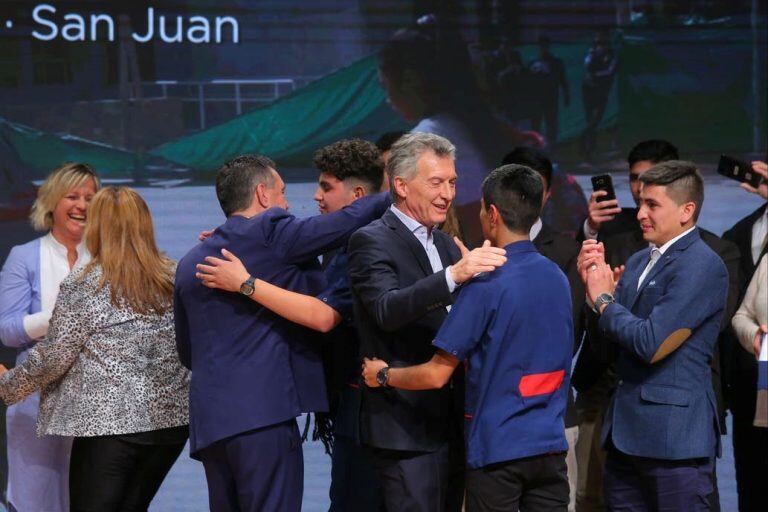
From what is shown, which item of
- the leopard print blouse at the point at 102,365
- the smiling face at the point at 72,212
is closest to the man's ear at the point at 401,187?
the leopard print blouse at the point at 102,365

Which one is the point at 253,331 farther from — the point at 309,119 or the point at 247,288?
the point at 309,119

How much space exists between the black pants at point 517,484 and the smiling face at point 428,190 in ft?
2.38

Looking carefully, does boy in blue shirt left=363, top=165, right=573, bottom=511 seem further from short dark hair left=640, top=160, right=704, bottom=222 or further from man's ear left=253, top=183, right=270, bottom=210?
man's ear left=253, top=183, right=270, bottom=210

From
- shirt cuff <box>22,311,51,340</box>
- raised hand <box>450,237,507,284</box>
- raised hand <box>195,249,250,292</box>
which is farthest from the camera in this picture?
shirt cuff <box>22,311,51,340</box>

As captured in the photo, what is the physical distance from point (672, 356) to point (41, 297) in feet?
7.93

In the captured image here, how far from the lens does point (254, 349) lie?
3324mm

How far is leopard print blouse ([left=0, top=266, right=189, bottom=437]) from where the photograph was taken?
354 centimetres

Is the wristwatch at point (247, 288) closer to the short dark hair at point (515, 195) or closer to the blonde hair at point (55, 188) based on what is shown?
the short dark hair at point (515, 195)

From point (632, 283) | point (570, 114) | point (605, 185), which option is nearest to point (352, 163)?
point (632, 283)

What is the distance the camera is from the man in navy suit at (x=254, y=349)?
3.31m

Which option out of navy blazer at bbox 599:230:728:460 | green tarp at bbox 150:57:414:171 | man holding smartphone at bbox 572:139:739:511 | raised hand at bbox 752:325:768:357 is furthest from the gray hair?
green tarp at bbox 150:57:414:171

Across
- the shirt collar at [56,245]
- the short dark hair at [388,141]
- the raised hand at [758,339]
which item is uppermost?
the short dark hair at [388,141]

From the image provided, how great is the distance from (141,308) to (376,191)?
2.81 ft

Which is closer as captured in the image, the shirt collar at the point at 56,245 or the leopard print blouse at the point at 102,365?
the leopard print blouse at the point at 102,365
